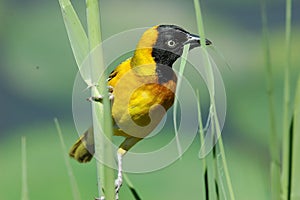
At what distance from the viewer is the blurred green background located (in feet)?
7.64

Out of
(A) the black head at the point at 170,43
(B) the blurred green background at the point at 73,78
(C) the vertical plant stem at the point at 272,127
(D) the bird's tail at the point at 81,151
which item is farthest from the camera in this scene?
(B) the blurred green background at the point at 73,78

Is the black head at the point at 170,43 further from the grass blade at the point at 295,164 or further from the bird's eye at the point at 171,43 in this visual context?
the grass blade at the point at 295,164

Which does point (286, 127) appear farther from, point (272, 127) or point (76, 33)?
point (76, 33)

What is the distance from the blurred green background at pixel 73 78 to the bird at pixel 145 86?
1310 mm

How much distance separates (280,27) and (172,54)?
222cm

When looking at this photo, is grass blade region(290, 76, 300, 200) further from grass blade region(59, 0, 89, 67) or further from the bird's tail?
the bird's tail

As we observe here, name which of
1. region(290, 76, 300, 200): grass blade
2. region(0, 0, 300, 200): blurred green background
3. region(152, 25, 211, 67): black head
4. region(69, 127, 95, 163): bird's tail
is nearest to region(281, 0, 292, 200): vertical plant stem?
region(290, 76, 300, 200): grass blade

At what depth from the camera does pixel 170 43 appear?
701mm

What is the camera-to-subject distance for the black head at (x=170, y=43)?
0.65 metres

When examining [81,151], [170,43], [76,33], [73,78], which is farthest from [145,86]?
[73,78]

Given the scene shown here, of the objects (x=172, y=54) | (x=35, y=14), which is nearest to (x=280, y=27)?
(x=35, y=14)

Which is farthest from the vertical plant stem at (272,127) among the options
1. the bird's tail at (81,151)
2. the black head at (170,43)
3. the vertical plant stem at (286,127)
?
the bird's tail at (81,151)

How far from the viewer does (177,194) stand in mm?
2350

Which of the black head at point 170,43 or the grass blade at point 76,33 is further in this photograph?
the black head at point 170,43
